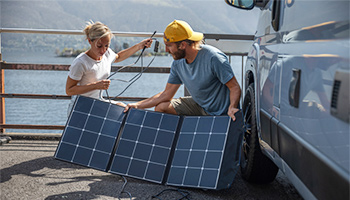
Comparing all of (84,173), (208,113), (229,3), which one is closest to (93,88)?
(84,173)

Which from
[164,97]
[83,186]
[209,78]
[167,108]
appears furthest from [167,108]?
[83,186]

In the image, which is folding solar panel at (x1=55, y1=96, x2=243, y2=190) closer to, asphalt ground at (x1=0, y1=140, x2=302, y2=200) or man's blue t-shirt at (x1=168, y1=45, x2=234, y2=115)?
asphalt ground at (x1=0, y1=140, x2=302, y2=200)

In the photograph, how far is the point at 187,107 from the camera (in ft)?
14.4

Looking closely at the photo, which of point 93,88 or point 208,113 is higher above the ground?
point 93,88

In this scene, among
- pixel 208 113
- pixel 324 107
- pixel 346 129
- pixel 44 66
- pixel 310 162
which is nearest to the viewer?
pixel 346 129

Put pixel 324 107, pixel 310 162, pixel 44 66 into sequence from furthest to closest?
1. pixel 44 66
2. pixel 310 162
3. pixel 324 107

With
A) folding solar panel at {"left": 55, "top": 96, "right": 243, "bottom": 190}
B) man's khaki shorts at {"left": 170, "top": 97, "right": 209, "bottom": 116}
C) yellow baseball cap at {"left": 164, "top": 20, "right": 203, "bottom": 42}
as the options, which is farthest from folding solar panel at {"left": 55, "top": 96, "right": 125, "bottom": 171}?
yellow baseball cap at {"left": 164, "top": 20, "right": 203, "bottom": 42}

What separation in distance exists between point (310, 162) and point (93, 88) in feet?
8.59

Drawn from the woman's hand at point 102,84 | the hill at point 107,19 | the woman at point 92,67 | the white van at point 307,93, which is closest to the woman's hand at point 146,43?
the woman at point 92,67

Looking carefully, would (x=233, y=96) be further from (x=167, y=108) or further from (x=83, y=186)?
(x=83, y=186)

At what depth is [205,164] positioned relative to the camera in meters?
3.60

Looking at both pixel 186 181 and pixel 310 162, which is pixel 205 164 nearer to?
pixel 186 181

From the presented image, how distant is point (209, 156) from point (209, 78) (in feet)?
2.62

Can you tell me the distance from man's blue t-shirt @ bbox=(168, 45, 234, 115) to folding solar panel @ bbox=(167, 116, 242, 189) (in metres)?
0.33
